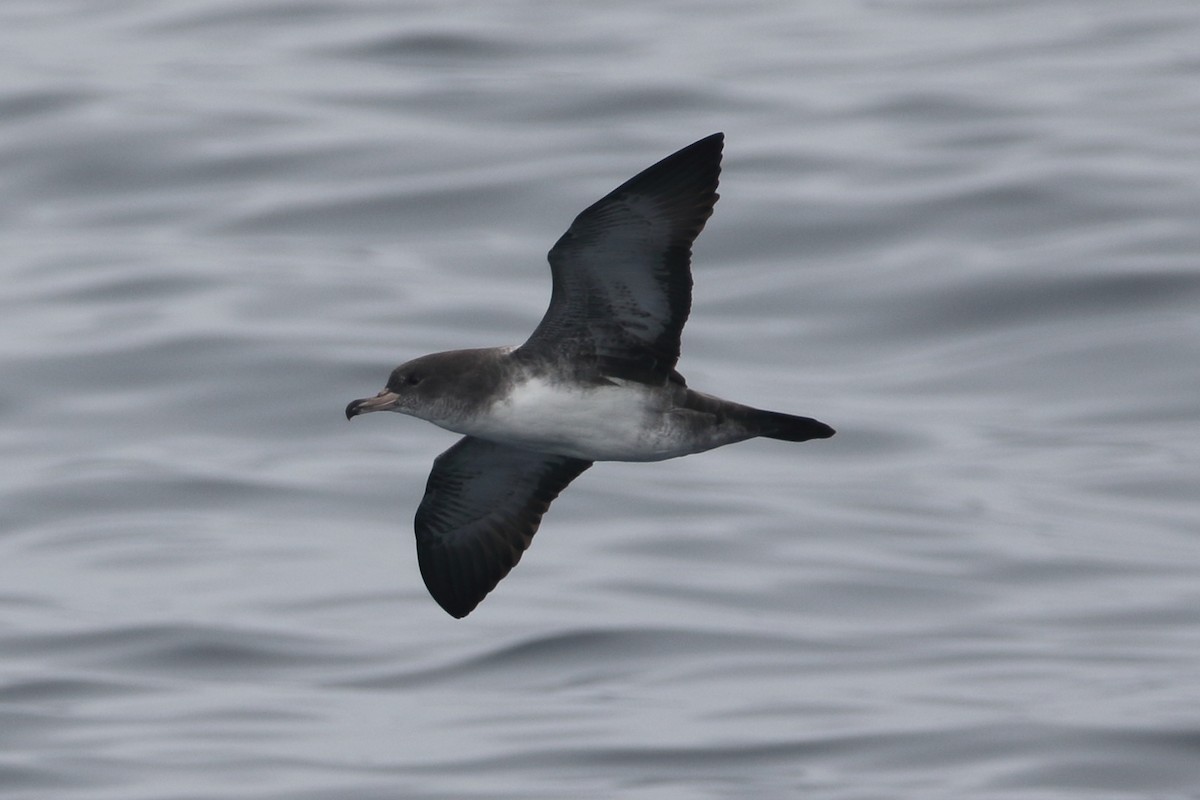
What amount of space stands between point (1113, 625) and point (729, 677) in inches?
128

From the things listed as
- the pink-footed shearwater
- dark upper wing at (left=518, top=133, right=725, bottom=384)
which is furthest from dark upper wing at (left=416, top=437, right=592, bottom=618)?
dark upper wing at (left=518, top=133, right=725, bottom=384)

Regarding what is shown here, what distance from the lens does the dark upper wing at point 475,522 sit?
11.0 m

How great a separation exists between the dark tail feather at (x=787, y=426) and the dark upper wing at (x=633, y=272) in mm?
442

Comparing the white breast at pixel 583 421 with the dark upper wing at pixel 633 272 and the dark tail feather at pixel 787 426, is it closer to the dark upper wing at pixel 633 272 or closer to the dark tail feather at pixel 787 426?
the dark upper wing at pixel 633 272

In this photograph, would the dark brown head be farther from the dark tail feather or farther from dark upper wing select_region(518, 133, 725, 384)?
the dark tail feather

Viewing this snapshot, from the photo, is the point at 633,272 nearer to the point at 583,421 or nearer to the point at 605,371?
the point at 605,371

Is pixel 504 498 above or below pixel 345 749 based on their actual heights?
above

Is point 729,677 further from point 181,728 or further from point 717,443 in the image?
point 717,443

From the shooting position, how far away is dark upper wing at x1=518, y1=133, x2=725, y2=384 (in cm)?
902

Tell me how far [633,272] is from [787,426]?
92 centimetres

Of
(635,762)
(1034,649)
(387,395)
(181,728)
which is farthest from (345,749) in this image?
(387,395)

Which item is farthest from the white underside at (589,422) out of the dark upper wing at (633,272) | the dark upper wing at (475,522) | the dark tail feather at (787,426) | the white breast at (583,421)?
the dark upper wing at (475,522)

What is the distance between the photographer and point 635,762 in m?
15.0

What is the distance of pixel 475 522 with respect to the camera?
434 inches
